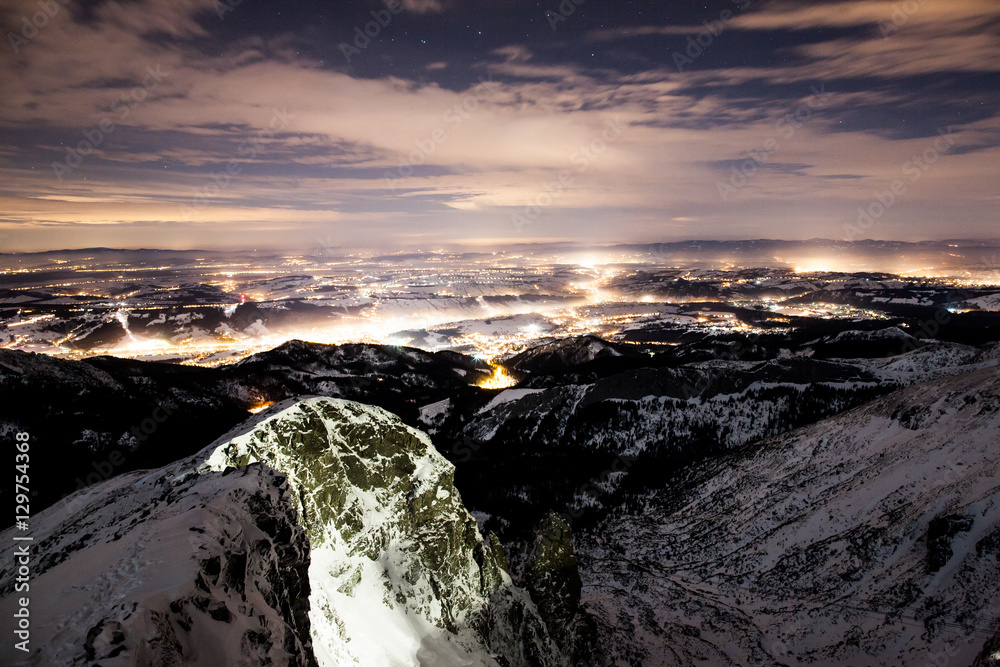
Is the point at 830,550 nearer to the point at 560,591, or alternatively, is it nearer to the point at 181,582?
the point at 560,591

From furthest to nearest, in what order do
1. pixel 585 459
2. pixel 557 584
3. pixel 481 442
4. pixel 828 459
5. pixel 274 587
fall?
pixel 481 442 < pixel 585 459 < pixel 828 459 < pixel 557 584 < pixel 274 587

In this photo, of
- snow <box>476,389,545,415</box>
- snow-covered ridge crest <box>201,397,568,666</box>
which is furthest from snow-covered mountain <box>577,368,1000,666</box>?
snow <box>476,389,545,415</box>

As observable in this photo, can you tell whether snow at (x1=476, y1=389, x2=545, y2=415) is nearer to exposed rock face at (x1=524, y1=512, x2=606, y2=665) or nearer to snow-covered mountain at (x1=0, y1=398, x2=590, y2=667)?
exposed rock face at (x1=524, y1=512, x2=606, y2=665)

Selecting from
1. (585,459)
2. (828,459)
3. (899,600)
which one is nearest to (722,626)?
(899,600)

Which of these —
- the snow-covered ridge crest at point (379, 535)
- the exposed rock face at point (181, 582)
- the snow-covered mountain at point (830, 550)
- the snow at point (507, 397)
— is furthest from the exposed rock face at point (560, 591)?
the snow at point (507, 397)

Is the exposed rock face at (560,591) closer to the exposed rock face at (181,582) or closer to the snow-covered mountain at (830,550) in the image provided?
the snow-covered mountain at (830,550)

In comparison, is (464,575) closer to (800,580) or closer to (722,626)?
(722,626)

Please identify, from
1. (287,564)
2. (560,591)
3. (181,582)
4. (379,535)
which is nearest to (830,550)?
(560,591)
